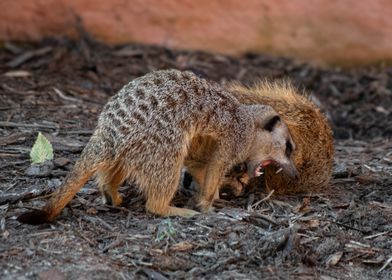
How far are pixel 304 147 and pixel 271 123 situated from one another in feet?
1.53

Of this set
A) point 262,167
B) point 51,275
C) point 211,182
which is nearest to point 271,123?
point 262,167

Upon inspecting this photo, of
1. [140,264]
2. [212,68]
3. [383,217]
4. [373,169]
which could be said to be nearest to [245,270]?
[140,264]

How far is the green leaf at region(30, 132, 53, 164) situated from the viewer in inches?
234

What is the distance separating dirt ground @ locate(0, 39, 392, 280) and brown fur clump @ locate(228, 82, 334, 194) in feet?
0.47

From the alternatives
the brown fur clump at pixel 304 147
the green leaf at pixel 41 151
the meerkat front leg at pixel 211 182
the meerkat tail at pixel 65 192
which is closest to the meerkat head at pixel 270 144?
the brown fur clump at pixel 304 147

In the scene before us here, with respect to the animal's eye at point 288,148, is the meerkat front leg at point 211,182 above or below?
below

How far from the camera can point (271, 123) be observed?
569 centimetres

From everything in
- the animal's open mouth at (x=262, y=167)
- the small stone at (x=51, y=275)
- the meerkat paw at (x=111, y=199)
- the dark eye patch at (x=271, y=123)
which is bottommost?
the small stone at (x=51, y=275)

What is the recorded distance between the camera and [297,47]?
9742mm

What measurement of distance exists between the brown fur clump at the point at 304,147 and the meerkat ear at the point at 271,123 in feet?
1.06

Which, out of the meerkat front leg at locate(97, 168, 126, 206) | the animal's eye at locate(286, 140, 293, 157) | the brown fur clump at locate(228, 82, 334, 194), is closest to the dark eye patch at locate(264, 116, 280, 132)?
the animal's eye at locate(286, 140, 293, 157)

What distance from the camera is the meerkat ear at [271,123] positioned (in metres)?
5.67

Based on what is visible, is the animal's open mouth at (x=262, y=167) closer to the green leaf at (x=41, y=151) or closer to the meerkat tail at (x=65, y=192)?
the meerkat tail at (x=65, y=192)

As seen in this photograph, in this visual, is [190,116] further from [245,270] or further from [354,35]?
[354,35]
